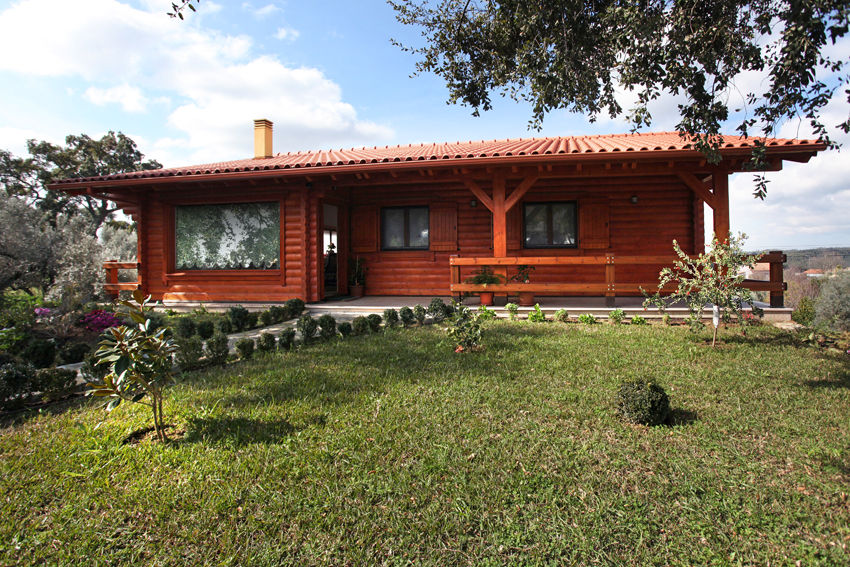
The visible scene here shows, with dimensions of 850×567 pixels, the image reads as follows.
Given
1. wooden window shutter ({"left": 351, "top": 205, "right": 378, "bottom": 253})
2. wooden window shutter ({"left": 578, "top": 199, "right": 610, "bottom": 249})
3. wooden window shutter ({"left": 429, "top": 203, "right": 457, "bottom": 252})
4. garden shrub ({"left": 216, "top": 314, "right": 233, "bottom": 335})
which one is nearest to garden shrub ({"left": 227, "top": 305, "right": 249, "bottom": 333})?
garden shrub ({"left": 216, "top": 314, "right": 233, "bottom": 335})

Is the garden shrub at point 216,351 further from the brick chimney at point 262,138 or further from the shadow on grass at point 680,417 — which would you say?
the brick chimney at point 262,138

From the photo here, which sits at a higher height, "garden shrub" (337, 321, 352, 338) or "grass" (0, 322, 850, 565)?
"garden shrub" (337, 321, 352, 338)

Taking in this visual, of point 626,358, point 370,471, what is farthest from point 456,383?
point 626,358

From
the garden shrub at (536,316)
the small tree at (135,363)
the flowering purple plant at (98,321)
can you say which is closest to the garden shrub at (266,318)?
the flowering purple plant at (98,321)

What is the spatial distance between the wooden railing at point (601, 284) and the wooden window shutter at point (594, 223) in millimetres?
2120

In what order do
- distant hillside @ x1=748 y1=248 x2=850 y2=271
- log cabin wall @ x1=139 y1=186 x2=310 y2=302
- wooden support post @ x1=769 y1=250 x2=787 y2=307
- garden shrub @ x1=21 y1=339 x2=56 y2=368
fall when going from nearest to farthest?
garden shrub @ x1=21 y1=339 x2=56 y2=368, wooden support post @ x1=769 y1=250 x2=787 y2=307, log cabin wall @ x1=139 y1=186 x2=310 y2=302, distant hillside @ x1=748 y1=248 x2=850 y2=271

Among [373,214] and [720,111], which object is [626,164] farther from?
[373,214]

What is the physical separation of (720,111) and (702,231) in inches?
276

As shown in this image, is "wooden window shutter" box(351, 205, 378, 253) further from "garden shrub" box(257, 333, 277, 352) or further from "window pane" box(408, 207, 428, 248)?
"garden shrub" box(257, 333, 277, 352)

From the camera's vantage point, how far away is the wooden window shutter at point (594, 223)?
10359 mm

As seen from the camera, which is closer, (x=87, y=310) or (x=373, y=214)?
(x=87, y=310)

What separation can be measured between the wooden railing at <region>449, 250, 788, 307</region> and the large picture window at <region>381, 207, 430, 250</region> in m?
2.68

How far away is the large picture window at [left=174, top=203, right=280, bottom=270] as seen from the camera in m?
10.5

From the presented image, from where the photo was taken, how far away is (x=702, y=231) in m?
10.2
